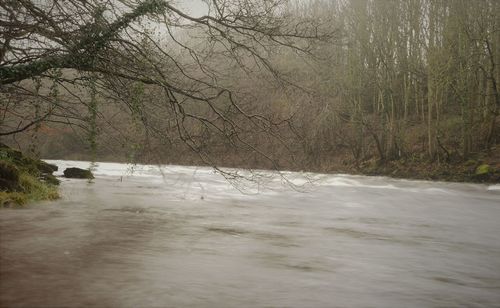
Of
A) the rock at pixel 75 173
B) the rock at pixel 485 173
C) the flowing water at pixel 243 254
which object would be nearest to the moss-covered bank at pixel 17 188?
the flowing water at pixel 243 254

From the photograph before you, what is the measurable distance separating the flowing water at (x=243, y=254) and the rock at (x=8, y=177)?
78 cm

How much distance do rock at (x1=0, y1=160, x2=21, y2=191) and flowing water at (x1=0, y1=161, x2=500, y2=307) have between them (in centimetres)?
78

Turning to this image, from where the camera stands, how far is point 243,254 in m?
6.66

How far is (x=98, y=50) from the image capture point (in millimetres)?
7203

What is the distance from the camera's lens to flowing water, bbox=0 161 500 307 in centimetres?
469

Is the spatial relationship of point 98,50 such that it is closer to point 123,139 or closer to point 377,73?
point 123,139

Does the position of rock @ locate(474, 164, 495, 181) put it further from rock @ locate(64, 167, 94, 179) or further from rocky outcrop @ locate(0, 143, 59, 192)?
rocky outcrop @ locate(0, 143, 59, 192)

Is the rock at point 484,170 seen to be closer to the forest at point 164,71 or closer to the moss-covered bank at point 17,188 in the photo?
the forest at point 164,71

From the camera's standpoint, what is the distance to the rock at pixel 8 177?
1015cm

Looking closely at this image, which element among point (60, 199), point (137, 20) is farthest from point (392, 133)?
point (137, 20)

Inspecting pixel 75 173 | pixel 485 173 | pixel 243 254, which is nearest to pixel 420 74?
pixel 485 173

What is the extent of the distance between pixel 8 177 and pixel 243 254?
6107 millimetres

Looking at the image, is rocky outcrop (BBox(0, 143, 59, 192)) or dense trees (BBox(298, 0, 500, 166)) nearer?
rocky outcrop (BBox(0, 143, 59, 192))

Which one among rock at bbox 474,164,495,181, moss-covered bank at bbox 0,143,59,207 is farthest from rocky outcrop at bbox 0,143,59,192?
rock at bbox 474,164,495,181
